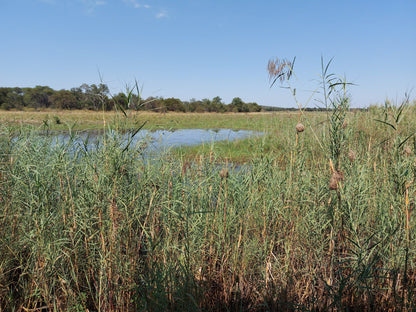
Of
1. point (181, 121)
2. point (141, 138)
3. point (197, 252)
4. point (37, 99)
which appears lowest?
point (197, 252)

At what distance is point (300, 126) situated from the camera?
6.85 feet

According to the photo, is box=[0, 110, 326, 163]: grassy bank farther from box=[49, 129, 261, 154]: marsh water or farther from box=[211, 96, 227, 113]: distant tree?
box=[211, 96, 227, 113]: distant tree

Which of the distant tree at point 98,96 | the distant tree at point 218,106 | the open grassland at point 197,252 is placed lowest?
the open grassland at point 197,252

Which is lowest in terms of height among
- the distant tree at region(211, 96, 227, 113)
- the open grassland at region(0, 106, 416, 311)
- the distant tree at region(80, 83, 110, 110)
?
the open grassland at region(0, 106, 416, 311)

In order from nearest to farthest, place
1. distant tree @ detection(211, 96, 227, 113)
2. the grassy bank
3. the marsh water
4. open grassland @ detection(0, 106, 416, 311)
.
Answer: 1. open grassland @ detection(0, 106, 416, 311)
2. the marsh water
3. the grassy bank
4. distant tree @ detection(211, 96, 227, 113)

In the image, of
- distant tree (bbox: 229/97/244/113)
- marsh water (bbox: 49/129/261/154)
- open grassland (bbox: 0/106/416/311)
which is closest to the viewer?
open grassland (bbox: 0/106/416/311)

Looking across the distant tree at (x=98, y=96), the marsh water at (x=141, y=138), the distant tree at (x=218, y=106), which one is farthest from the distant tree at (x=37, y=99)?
the distant tree at (x=98, y=96)

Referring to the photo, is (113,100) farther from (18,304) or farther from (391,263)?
(391,263)

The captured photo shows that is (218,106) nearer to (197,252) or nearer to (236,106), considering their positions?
(236,106)

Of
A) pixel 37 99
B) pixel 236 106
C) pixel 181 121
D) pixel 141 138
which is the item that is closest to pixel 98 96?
pixel 141 138

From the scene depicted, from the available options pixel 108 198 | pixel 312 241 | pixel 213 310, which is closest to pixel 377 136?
pixel 312 241

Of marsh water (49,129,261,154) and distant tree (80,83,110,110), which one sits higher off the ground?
distant tree (80,83,110,110)

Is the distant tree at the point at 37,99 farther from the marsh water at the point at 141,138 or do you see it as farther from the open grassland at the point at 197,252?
the open grassland at the point at 197,252

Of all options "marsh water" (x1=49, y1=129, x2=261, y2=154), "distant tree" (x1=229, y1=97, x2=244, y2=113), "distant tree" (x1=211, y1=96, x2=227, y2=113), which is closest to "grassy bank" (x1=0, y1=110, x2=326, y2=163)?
"marsh water" (x1=49, y1=129, x2=261, y2=154)
